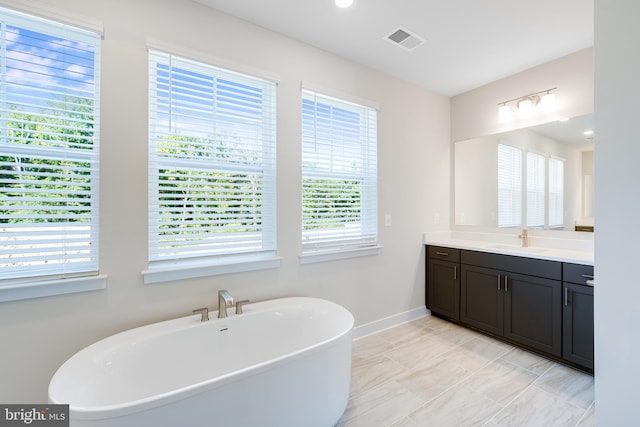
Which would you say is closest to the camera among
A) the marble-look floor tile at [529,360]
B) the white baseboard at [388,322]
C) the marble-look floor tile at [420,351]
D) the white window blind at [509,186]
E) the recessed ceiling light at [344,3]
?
the recessed ceiling light at [344,3]

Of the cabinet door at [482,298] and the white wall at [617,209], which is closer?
the white wall at [617,209]

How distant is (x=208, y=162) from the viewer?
199cm

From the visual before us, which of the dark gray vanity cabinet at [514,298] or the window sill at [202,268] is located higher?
the window sill at [202,268]

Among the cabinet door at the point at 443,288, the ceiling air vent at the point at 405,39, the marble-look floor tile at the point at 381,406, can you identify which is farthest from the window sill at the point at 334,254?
the ceiling air vent at the point at 405,39

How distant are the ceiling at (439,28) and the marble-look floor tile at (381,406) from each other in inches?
106

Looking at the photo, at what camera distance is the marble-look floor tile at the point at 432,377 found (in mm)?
1954

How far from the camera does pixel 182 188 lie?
6.21 ft

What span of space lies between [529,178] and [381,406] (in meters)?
2.58

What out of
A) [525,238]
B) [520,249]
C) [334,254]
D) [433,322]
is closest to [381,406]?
[334,254]

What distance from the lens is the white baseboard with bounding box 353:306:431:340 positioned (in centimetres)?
274

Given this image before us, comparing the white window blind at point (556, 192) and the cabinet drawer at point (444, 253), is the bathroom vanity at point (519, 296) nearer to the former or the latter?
the cabinet drawer at point (444, 253)

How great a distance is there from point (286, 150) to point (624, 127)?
1895mm

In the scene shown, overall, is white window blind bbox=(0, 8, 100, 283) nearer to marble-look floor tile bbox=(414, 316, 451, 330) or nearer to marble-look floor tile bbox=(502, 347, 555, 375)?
marble-look floor tile bbox=(414, 316, 451, 330)

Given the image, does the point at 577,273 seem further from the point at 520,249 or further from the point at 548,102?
the point at 548,102
